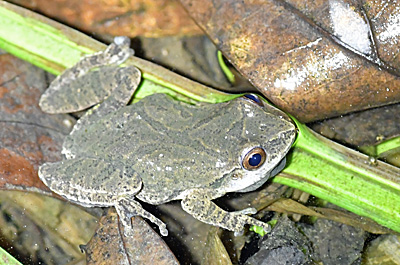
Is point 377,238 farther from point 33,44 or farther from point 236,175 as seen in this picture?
point 33,44

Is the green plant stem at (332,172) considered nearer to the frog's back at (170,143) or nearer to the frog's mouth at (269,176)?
the frog's mouth at (269,176)

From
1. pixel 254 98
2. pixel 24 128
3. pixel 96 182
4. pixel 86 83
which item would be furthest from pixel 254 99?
pixel 24 128

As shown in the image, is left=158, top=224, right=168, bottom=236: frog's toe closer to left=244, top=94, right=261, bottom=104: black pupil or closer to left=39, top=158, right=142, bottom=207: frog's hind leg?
left=39, top=158, right=142, bottom=207: frog's hind leg

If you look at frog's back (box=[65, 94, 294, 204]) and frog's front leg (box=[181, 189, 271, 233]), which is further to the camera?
frog's front leg (box=[181, 189, 271, 233])

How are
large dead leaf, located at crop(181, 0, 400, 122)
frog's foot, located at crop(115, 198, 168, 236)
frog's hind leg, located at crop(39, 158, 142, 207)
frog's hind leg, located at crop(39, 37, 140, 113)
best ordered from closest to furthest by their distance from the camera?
large dead leaf, located at crop(181, 0, 400, 122) < frog's foot, located at crop(115, 198, 168, 236) < frog's hind leg, located at crop(39, 158, 142, 207) < frog's hind leg, located at crop(39, 37, 140, 113)

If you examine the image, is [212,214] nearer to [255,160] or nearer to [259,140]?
[255,160]

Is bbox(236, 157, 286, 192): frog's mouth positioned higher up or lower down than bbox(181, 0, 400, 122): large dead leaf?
lower down

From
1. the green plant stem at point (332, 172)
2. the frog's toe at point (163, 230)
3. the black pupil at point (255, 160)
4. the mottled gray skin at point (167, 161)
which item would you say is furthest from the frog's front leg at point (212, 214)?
the black pupil at point (255, 160)

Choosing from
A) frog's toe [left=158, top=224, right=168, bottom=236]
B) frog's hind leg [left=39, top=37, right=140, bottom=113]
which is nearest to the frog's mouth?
frog's toe [left=158, top=224, right=168, bottom=236]
